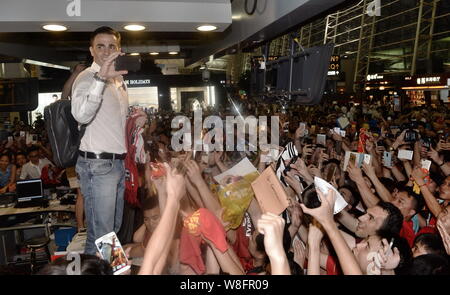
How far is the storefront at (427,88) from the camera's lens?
12.3 metres

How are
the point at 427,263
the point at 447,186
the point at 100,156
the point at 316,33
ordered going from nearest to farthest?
the point at 427,263, the point at 100,156, the point at 447,186, the point at 316,33

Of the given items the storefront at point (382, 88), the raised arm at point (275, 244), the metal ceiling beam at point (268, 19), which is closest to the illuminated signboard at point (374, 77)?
the storefront at point (382, 88)

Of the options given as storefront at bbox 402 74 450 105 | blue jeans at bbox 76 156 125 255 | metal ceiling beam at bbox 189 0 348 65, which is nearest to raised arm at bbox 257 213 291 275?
blue jeans at bbox 76 156 125 255

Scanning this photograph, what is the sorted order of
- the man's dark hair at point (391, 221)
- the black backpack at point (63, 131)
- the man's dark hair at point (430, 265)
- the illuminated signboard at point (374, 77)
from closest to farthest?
1. the man's dark hair at point (430, 265)
2. the black backpack at point (63, 131)
3. the man's dark hair at point (391, 221)
4. the illuminated signboard at point (374, 77)

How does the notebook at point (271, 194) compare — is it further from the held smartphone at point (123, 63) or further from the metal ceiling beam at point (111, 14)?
the metal ceiling beam at point (111, 14)

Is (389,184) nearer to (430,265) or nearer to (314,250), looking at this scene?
(430,265)

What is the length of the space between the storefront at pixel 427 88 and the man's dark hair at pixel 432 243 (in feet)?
35.3

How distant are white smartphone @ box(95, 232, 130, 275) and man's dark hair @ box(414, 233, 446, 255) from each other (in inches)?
74.7

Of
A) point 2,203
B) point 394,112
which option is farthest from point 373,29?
point 2,203
